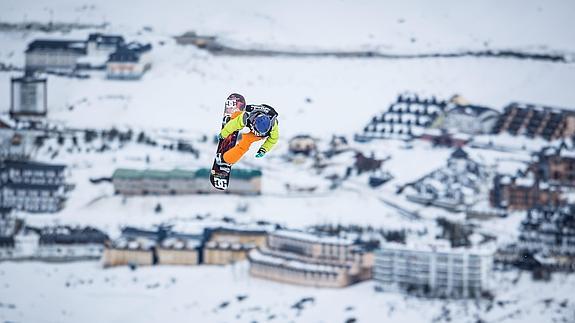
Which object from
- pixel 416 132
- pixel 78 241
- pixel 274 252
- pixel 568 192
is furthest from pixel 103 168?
pixel 568 192

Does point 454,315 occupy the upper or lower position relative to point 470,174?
lower

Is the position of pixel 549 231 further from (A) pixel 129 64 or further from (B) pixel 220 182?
(B) pixel 220 182

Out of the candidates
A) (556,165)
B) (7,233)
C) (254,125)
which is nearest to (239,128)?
(254,125)

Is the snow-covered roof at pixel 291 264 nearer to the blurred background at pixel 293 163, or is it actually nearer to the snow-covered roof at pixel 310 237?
the blurred background at pixel 293 163

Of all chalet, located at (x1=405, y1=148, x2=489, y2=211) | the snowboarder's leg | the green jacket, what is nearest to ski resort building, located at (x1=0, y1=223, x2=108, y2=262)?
chalet, located at (x1=405, y1=148, x2=489, y2=211)

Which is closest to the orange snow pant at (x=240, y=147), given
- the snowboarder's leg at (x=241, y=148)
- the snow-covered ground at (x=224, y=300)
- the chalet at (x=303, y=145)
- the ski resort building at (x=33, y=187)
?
the snowboarder's leg at (x=241, y=148)

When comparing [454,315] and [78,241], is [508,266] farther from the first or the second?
[78,241]
